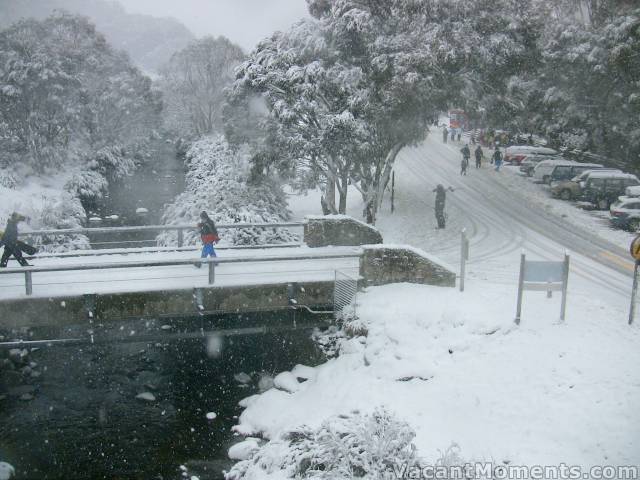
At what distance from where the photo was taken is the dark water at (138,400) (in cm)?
1053

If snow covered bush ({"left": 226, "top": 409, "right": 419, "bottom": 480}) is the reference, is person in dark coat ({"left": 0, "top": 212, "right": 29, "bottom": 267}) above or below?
above

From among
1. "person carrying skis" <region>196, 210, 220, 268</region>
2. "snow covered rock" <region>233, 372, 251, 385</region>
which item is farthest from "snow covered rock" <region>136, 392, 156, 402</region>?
"person carrying skis" <region>196, 210, 220, 268</region>

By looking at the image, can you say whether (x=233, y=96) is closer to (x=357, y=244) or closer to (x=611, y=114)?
(x=357, y=244)

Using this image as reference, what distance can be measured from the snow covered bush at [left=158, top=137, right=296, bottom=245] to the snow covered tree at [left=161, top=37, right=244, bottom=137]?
83.2ft

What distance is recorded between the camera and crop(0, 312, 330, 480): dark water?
34.6 feet

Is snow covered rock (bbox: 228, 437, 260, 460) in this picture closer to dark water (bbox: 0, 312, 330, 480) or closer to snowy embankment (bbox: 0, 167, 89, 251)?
dark water (bbox: 0, 312, 330, 480)

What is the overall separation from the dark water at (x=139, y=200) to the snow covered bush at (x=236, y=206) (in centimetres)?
213

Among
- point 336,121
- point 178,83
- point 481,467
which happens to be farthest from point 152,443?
point 178,83

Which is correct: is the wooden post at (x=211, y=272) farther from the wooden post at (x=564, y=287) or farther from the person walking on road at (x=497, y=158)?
the person walking on road at (x=497, y=158)

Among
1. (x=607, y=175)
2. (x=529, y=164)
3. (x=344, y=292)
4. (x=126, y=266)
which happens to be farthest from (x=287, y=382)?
(x=529, y=164)

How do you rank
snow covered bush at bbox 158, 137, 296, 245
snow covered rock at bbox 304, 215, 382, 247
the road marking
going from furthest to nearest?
snow covered bush at bbox 158, 137, 296, 245, the road marking, snow covered rock at bbox 304, 215, 382, 247

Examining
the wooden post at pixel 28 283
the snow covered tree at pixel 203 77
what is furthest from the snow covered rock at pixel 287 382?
the snow covered tree at pixel 203 77

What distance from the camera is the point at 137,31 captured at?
131 meters

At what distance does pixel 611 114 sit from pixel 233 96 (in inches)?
927
